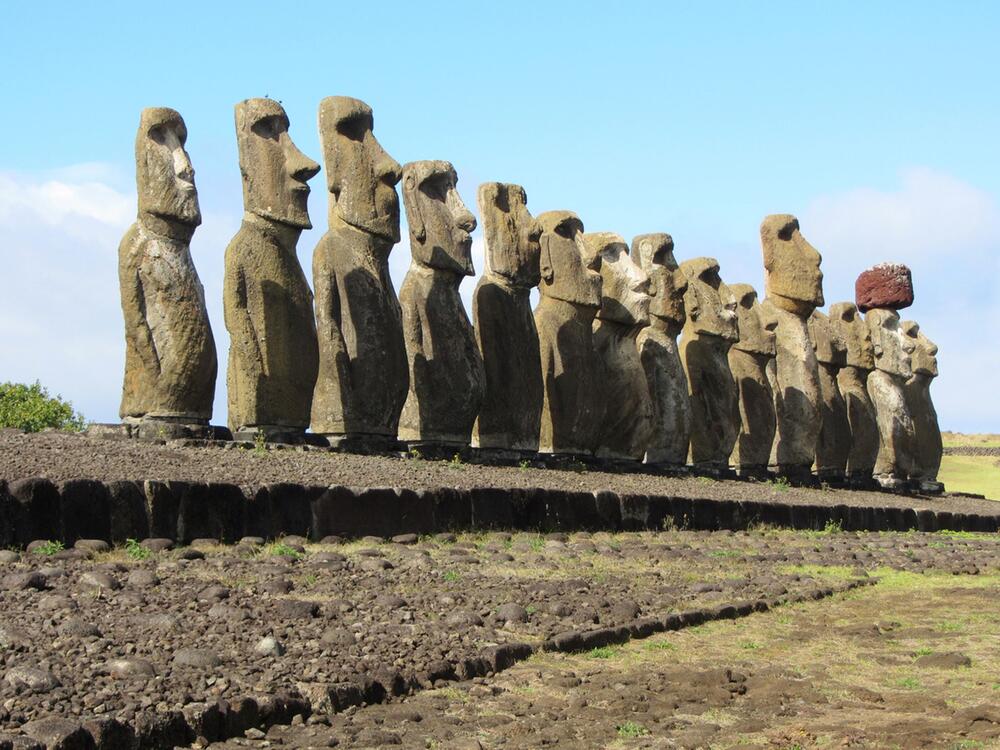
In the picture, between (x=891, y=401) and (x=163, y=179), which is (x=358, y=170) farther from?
(x=891, y=401)

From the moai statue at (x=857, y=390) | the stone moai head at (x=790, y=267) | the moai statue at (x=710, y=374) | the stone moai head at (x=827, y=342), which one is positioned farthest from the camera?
the moai statue at (x=857, y=390)

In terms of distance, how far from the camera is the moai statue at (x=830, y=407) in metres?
22.8

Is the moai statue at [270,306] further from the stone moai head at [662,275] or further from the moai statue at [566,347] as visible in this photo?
the stone moai head at [662,275]

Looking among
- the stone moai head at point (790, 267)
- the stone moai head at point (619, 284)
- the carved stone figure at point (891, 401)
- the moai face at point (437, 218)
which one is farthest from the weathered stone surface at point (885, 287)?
the moai face at point (437, 218)

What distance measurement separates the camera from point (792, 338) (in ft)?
73.0

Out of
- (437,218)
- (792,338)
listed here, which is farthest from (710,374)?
(437,218)

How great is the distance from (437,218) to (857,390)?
1078cm

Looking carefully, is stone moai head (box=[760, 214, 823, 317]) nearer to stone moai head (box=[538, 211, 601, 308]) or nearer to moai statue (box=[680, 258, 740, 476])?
moai statue (box=[680, 258, 740, 476])

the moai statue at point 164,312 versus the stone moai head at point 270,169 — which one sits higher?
the stone moai head at point 270,169

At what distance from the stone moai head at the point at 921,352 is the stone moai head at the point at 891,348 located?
80cm

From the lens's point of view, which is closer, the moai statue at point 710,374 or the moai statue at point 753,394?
the moai statue at point 710,374

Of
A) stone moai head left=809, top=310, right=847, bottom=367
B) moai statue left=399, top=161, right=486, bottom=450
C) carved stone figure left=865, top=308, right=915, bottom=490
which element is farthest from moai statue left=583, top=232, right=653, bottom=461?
carved stone figure left=865, top=308, right=915, bottom=490

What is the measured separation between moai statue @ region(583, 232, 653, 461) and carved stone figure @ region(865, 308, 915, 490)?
803 centimetres

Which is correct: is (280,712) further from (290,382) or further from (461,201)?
(461,201)
